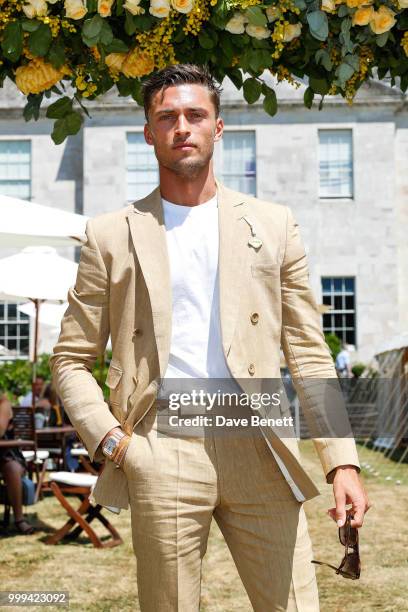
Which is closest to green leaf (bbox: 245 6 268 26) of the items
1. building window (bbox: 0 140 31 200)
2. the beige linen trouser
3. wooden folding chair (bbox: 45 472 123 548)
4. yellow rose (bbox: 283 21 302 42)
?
yellow rose (bbox: 283 21 302 42)

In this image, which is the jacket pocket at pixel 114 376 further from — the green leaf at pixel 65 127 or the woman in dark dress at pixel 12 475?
the woman in dark dress at pixel 12 475

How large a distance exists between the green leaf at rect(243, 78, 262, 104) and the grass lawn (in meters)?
3.59

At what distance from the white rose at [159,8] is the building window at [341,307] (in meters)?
23.3

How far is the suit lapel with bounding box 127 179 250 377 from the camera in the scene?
2766 millimetres

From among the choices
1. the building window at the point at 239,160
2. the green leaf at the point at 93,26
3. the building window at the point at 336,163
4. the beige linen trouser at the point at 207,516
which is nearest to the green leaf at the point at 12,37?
the green leaf at the point at 93,26

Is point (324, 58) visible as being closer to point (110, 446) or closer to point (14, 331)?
point (110, 446)

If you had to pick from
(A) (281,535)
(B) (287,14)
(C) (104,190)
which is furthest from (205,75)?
(C) (104,190)

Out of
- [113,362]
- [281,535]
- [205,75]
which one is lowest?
[281,535]

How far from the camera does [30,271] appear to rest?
1124 cm

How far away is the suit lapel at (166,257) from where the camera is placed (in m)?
2.77

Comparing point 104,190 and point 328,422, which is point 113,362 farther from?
point 104,190

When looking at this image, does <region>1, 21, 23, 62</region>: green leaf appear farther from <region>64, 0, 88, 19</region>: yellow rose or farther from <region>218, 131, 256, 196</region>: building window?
<region>218, 131, 256, 196</region>: building window

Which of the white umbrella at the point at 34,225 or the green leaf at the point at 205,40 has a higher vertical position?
the green leaf at the point at 205,40

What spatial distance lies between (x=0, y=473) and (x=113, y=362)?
6.88 m
